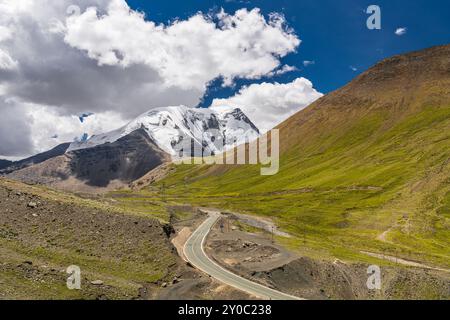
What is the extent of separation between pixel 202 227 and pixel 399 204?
117m

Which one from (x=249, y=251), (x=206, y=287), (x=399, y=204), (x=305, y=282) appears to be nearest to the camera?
(x=206, y=287)

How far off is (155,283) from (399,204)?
535 feet

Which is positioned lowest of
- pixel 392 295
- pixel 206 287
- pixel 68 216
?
pixel 392 295

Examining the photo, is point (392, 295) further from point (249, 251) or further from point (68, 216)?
point (68, 216)

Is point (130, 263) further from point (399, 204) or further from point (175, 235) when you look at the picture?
point (399, 204)

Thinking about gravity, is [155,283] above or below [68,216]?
below

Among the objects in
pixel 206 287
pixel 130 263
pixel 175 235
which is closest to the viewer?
pixel 206 287

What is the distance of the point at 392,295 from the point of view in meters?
75.9

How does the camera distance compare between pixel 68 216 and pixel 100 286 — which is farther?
pixel 68 216

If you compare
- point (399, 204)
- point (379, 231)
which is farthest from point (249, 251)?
point (399, 204)
